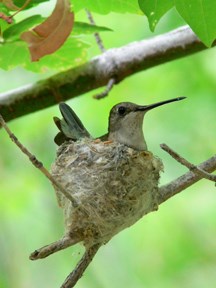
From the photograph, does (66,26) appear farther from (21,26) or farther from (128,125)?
(128,125)

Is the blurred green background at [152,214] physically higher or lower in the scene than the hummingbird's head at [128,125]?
lower

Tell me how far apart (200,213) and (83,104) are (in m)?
1.44

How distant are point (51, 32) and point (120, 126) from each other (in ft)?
5.00

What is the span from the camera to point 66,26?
2705mm

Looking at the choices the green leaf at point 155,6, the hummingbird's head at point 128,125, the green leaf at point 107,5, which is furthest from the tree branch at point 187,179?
the hummingbird's head at point 128,125

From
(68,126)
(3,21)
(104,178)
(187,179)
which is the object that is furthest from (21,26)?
(68,126)

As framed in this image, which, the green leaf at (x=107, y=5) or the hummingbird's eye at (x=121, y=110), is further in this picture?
the hummingbird's eye at (x=121, y=110)

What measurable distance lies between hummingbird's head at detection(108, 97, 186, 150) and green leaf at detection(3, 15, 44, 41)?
1.40m

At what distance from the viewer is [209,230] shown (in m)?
5.68

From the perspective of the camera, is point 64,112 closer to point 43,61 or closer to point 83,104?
point 43,61

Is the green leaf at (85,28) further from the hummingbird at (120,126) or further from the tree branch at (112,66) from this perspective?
the hummingbird at (120,126)

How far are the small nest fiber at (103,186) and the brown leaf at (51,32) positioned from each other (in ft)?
2.28

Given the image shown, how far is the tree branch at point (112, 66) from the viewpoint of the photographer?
3604 millimetres

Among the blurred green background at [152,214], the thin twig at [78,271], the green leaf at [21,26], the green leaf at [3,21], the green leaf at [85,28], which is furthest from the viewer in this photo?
the blurred green background at [152,214]
